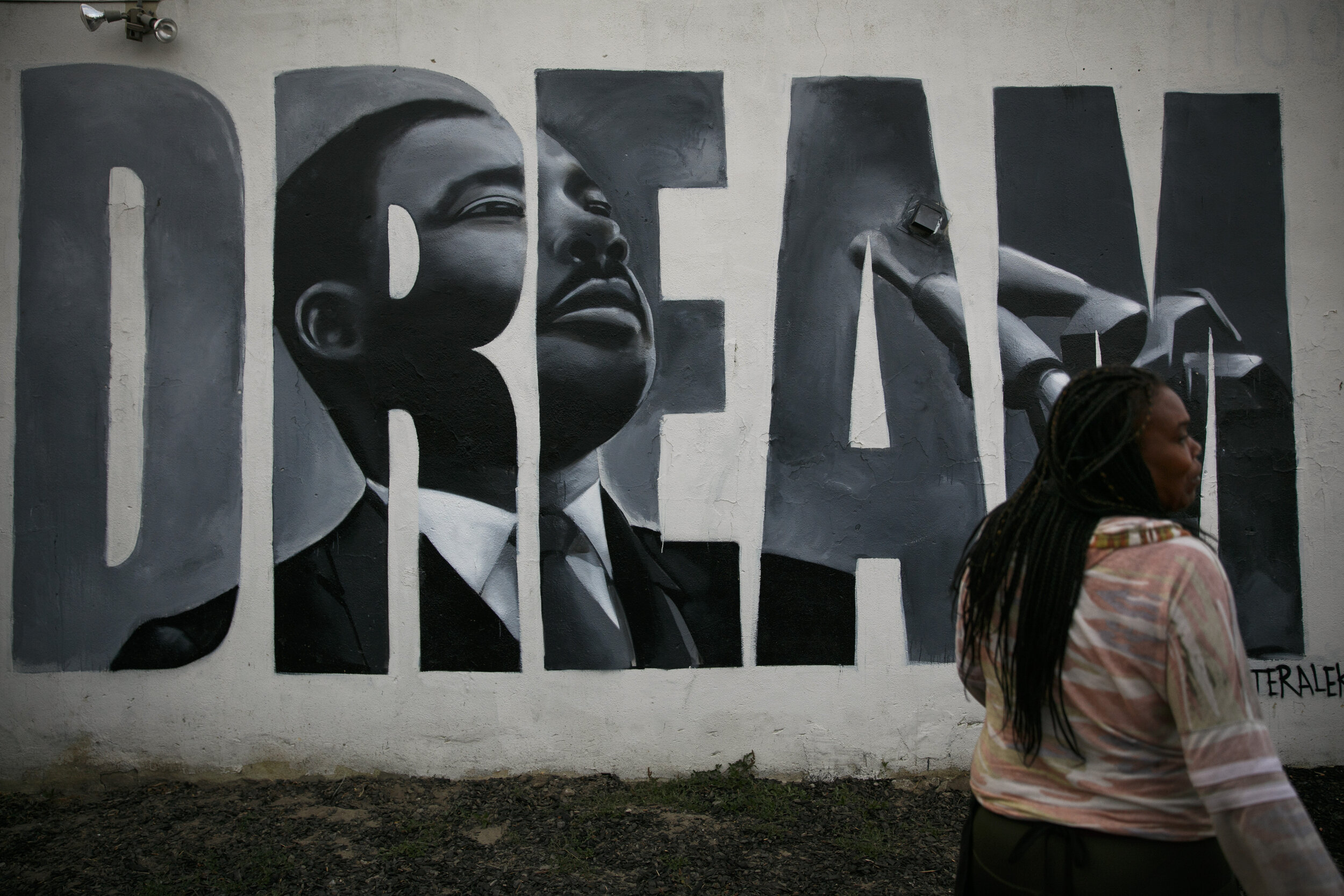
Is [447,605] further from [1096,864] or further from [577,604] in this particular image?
[1096,864]

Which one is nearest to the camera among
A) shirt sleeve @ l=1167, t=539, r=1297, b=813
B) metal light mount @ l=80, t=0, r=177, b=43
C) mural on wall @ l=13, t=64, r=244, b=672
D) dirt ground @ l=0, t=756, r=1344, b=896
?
shirt sleeve @ l=1167, t=539, r=1297, b=813

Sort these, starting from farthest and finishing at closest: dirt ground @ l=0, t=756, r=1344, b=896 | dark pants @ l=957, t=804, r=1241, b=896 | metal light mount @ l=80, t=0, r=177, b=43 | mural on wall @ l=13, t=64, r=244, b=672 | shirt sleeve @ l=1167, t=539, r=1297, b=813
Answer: mural on wall @ l=13, t=64, r=244, b=672
metal light mount @ l=80, t=0, r=177, b=43
dirt ground @ l=0, t=756, r=1344, b=896
dark pants @ l=957, t=804, r=1241, b=896
shirt sleeve @ l=1167, t=539, r=1297, b=813

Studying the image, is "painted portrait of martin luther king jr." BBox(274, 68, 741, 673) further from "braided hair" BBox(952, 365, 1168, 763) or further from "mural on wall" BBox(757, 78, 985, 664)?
"braided hair" BBox(952, 365, 1168, 763)

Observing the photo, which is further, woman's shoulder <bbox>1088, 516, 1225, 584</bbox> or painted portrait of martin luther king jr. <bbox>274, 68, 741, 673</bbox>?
painted portrait of martin luther king jr. <bbox>274, 68, 741, 673</bbox>

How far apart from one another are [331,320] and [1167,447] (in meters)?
3.23

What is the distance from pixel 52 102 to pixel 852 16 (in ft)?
11.7

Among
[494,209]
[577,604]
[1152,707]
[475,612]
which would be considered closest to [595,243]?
[494,209]

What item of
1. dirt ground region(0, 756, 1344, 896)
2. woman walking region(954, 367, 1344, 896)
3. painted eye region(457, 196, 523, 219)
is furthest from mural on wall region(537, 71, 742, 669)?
woman walking region(954, 367, 1344, 896)

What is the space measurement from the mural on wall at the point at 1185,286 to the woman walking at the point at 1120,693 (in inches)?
88.6

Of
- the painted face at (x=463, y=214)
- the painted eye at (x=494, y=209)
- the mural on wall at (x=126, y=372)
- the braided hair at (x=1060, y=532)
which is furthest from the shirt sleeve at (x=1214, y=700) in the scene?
the mural on wall at (x=126, y=372)

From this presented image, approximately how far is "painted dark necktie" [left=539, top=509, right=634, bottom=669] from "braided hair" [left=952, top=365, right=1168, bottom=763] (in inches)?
87.5

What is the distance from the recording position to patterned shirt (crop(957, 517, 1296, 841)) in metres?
1.18

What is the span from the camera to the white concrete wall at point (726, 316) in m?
3.45

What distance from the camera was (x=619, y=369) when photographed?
350 cm
